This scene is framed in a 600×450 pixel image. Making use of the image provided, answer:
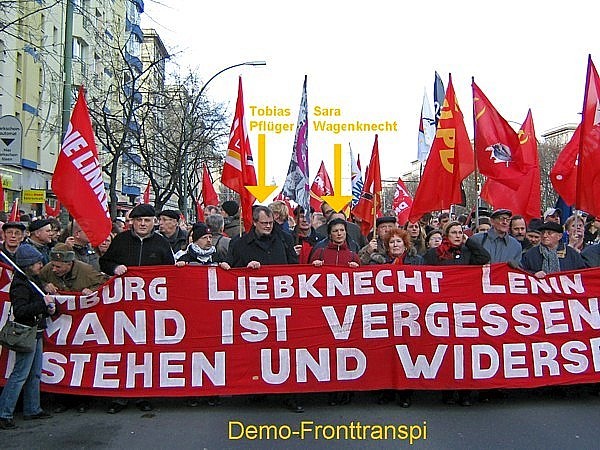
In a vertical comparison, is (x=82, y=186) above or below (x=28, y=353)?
above

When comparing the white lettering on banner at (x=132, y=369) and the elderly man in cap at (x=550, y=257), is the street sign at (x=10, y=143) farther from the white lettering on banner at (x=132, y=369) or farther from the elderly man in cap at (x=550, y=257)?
the elderly man in cap at (x=550, y=257)

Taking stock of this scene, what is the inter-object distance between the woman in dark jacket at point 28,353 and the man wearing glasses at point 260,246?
6.03 ft

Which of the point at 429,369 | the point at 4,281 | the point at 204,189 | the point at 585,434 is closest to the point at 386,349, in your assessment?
the point at 429,369

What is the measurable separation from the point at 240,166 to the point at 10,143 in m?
3.61

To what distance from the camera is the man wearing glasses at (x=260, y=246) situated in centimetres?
734

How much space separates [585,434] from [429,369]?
1.50 m

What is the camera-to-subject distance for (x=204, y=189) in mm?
21297

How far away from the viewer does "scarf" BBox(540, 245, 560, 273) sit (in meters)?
7.68

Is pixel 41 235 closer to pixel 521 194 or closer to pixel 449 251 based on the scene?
pixel 449 251

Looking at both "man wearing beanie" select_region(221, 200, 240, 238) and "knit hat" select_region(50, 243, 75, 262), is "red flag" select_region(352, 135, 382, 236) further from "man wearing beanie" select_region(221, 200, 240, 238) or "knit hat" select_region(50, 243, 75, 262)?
"knit hat" select_region(50, 243, 75, 262)

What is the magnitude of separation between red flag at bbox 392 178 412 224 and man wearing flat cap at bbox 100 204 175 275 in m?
9.09

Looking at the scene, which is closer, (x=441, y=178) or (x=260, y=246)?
(x=260, y=246)

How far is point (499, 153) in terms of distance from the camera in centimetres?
918

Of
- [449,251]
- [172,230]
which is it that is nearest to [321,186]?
[172,230]
